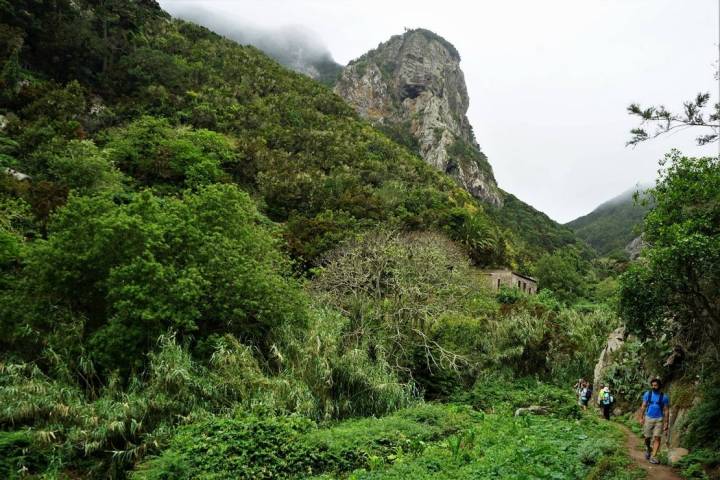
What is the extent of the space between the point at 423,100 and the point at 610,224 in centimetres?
6091

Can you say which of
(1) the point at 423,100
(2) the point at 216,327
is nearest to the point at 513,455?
(2) the point at 216,327

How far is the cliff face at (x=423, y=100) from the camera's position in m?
112

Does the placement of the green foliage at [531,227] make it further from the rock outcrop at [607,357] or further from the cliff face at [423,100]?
the rock outcrop at [607,357]

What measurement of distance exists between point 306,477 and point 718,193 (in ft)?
A: 34.6

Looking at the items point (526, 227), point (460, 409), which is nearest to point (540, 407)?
point (460, 409)

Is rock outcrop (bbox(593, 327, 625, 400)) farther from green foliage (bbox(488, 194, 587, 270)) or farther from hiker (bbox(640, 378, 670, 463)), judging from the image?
green foliage (bbox(488, 194, 587, 270))

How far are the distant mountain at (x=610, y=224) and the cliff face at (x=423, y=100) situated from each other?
2206cm

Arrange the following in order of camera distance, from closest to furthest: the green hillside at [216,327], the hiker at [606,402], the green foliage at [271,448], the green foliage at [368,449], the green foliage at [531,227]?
the green foliage at [368,449], the green foliage at [271,448], the green hillside at [216,327], the hiker at [606,402], the green foliage at [531,227]

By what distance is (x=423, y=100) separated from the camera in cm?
14062

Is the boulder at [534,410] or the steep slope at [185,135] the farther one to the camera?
the steep slope at [185,135]

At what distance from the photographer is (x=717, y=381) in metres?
10.2

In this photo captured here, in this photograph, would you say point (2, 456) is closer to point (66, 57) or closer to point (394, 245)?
point (394, 245)

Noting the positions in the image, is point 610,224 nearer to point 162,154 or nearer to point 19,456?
point 162,154

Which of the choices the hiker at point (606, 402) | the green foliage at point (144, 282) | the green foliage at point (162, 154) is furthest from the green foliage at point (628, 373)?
the green foliage at point (162, 154)
